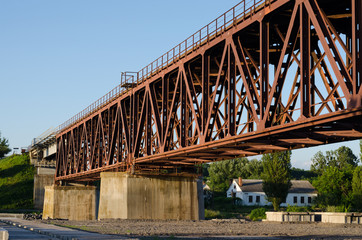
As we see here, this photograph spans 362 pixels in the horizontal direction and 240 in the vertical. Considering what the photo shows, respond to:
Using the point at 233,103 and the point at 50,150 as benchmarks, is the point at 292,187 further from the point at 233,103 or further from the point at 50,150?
the point at 233,103

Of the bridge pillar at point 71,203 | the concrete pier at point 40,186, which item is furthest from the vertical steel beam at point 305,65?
the concrete pier at point 40,186

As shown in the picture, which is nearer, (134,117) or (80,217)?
(134,117)

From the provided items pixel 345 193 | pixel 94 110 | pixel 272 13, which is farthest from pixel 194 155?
pixel 345 193

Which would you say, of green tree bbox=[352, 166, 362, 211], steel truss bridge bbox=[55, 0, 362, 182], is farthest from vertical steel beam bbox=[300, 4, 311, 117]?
green tree bbox=[352, 166, 362, 211]

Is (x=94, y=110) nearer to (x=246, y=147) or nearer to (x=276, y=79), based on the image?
(x=246, y=147)

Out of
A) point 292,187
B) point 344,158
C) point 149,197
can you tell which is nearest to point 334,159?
point 344,158

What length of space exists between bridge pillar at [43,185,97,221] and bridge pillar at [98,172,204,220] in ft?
115

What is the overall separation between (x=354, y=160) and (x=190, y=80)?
166m

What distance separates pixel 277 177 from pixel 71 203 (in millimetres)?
35756

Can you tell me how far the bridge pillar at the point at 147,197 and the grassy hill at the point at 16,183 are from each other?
53.1 meters

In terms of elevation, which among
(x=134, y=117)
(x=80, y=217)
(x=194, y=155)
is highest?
(x=134, y=117)

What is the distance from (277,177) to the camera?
323 ft

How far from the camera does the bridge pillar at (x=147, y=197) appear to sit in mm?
55219

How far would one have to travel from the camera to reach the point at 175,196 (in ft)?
186
